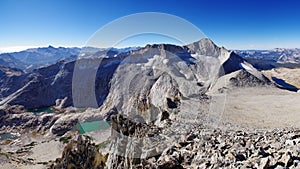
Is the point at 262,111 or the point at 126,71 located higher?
the point at 126,71

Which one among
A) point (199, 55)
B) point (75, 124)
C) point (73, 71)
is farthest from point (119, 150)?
point (73, 71)

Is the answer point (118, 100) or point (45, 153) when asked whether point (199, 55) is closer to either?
point (118, 100)

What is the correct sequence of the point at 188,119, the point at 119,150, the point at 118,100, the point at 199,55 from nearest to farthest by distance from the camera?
the point at 119,150, the point at 188,119, the point at 118,100, the point at 199,55

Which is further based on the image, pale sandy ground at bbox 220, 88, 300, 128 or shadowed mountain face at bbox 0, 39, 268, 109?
shadowed mountain face at bbox 0, 39, 268, 109

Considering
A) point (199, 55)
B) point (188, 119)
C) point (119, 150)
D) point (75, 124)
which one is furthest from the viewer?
point (199, 55)

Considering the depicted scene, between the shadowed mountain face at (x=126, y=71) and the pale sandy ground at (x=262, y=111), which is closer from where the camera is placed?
the pale sandy ground at (x=262, y=111)

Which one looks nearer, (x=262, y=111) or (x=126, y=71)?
(x=262, y=111)

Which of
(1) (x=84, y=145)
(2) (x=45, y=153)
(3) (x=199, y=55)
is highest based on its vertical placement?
(3) (x=199, y=55)

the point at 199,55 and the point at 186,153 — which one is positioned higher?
the point at 199,55
